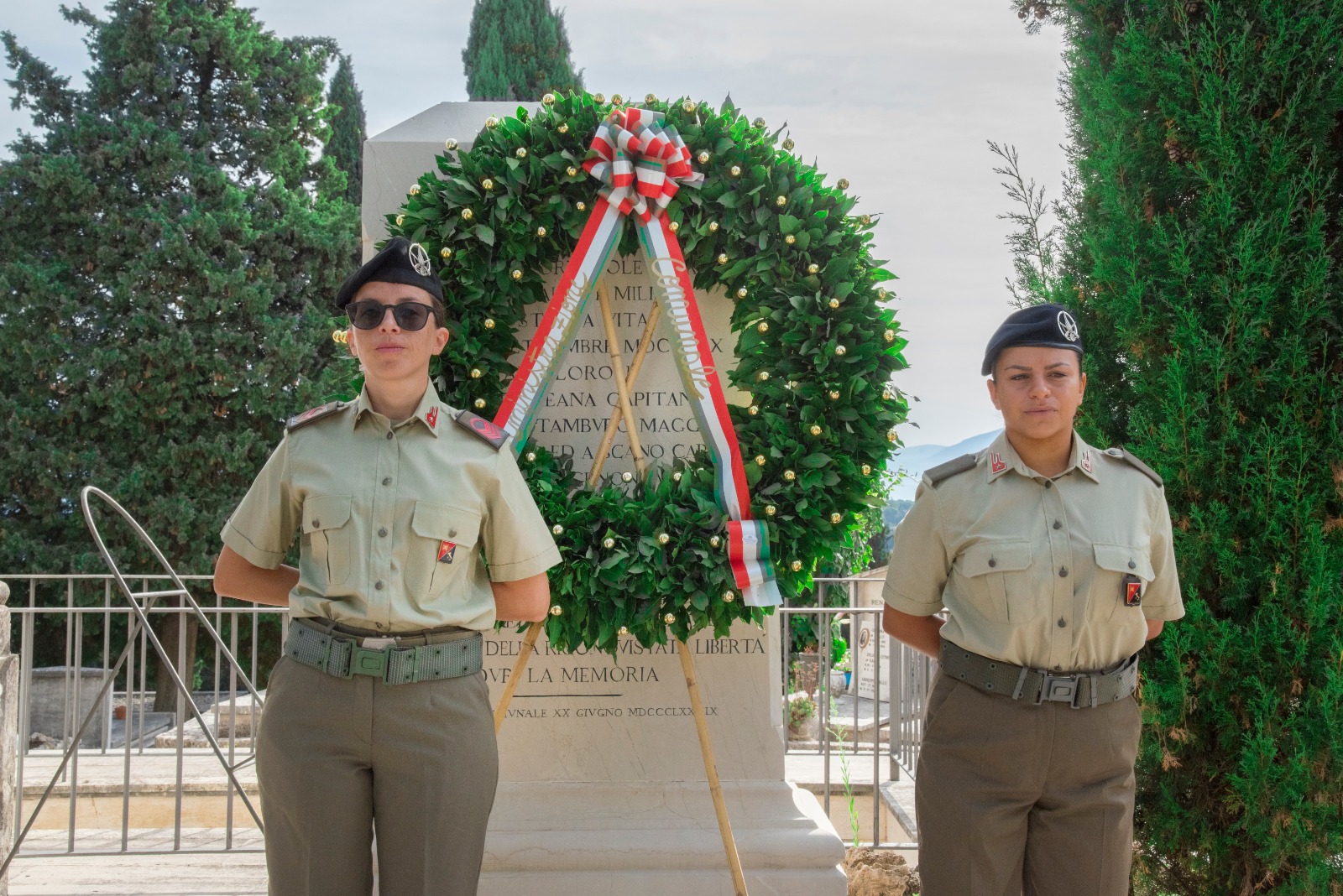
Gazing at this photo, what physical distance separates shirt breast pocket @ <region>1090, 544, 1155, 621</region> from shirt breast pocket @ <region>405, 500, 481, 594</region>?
1472mm

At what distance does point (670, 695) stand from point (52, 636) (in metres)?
16.5

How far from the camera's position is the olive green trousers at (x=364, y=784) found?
252 cm

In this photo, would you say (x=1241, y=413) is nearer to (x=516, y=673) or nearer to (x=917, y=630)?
(x=917, y=630)

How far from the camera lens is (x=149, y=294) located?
16594 mm

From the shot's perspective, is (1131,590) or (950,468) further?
(950,468)

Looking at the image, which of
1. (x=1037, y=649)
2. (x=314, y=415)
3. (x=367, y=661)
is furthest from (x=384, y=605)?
(x=1037, y=649)

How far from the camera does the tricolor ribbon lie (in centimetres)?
368

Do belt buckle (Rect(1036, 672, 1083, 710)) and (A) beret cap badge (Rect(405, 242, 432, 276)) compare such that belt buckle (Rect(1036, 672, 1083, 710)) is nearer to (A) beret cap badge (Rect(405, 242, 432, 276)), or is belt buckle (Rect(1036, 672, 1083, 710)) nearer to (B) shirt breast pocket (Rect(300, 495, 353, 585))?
(B) shirt breast pocket (Rect(300, 495, 353, 585))

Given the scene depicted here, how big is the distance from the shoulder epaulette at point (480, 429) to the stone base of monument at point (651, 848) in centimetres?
183

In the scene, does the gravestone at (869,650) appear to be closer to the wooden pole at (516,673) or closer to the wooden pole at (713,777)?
the wooden pole at (713,777)

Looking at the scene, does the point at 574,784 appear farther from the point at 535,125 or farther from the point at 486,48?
the point at 486,48

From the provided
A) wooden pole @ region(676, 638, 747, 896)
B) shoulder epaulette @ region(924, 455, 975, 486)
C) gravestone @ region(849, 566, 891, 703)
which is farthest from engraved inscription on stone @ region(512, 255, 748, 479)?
gravestone @ region(849, 566, 891, 703)

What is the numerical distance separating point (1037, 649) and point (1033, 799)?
1.12 feet

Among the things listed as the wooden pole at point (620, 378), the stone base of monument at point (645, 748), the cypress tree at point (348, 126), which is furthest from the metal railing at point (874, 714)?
the cypress tree at point (348, 126)
